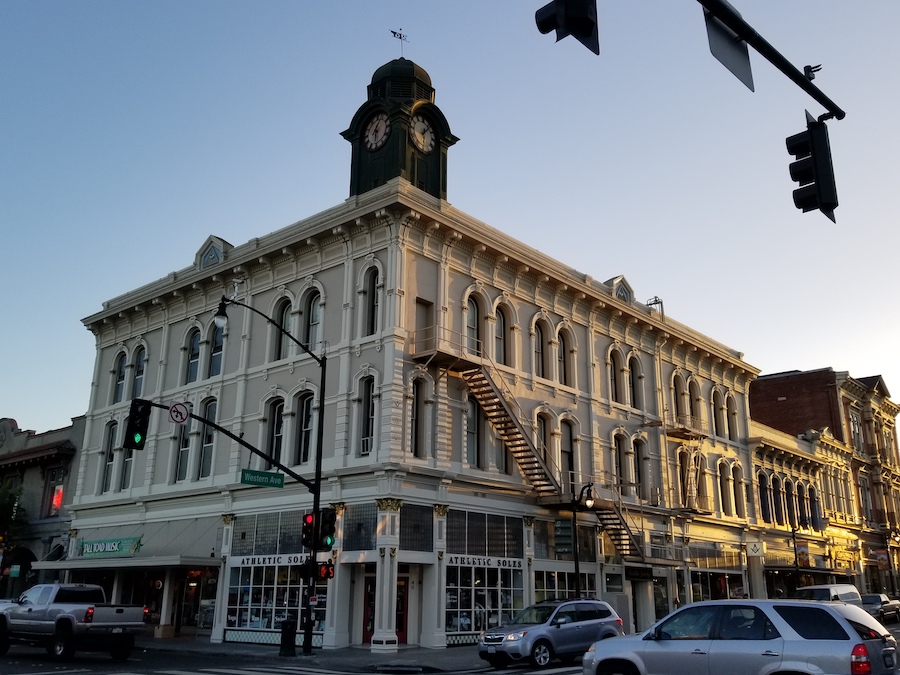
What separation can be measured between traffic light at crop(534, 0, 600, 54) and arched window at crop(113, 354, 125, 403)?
35.7m

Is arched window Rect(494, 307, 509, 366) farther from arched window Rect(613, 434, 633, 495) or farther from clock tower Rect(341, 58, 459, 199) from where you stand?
arched window Rect(613, 434, 633, 495)

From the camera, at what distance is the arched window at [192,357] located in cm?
3528

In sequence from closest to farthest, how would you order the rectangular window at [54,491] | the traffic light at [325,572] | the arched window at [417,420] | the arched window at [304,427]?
the traffic light at [325,572]
the arched window at [417,420]
the arched window at [304,427]
the rectangular window at [54,491]

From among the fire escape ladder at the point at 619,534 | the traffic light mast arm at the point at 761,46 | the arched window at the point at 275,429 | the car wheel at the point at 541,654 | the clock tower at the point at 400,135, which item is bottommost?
the car wheel at the point at 541,654

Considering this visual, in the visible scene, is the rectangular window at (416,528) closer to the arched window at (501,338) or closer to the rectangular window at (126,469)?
the arched window at (501,338)

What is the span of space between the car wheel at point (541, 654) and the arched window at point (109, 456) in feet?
78.7

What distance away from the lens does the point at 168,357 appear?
36.5 meters

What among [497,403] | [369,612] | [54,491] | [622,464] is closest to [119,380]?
[54,491]

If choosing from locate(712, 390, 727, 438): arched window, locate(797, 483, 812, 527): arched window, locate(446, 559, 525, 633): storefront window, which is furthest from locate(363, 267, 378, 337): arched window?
locate(797, 483, 812, 527): arched window

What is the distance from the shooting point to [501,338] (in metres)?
32.1

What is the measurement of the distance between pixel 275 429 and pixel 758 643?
2285 cm

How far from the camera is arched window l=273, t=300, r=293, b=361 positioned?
103 feet

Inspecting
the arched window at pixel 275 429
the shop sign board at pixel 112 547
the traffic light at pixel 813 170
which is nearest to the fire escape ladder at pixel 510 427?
the arched window at pixel 275 429

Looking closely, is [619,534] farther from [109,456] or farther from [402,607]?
[109,456]
